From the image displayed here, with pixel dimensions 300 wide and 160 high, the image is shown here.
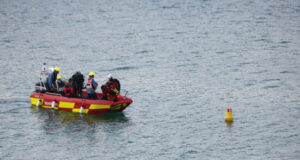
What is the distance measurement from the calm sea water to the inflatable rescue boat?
51cm

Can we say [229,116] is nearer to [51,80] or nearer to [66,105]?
[66,105]

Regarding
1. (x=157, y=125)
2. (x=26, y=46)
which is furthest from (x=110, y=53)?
(x=157, y=125)

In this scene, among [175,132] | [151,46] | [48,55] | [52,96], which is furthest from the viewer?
[151,46]

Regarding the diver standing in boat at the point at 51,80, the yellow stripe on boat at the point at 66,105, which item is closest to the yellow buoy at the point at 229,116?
the yellow stripe on boat at the point at 66,105

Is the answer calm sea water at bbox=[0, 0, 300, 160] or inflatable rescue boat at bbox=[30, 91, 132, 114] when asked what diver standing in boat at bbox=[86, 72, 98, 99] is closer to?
inflatable rescue boat at bbox=[30, 91, 132, 114]

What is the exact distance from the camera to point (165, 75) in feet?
144

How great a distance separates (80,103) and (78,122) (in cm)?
146

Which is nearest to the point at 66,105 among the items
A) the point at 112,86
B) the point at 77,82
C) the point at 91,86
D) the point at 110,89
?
the point at 77,82

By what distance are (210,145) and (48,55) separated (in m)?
27.8

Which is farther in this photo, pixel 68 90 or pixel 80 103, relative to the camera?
pixel 68 90

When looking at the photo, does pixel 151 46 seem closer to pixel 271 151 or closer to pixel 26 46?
pixel 26 46

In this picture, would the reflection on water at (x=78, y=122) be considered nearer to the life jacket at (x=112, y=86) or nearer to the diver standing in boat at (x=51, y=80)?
the diver standing in boat at (x=51, y=80)

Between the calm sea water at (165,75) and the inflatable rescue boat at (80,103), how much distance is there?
1.67 feet

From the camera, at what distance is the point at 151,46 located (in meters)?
56.8
